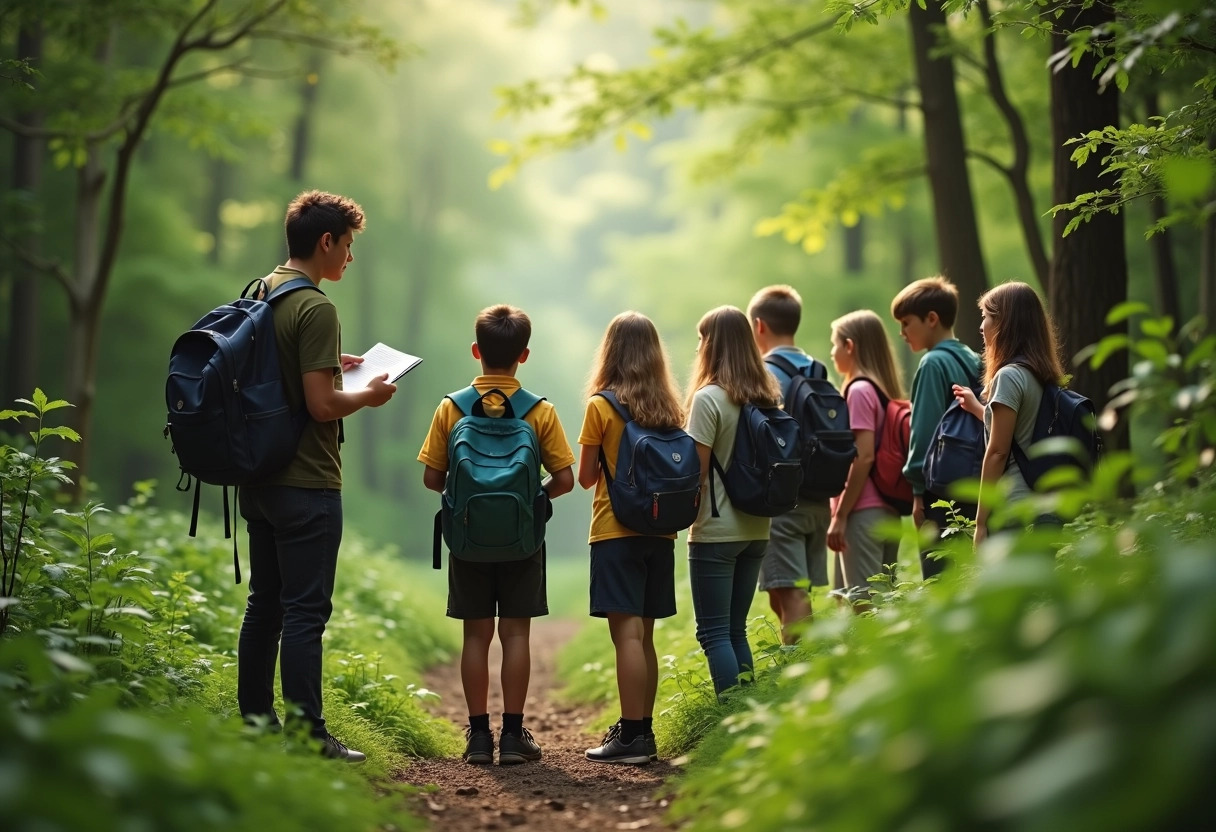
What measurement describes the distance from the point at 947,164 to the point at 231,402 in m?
6.42

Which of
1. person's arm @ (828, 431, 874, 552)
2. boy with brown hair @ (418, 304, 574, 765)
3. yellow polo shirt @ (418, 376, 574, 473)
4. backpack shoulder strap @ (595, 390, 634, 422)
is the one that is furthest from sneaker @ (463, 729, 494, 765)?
person's arm @ (828, 431, 874, 552)

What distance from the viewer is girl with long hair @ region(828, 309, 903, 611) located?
18.8ft

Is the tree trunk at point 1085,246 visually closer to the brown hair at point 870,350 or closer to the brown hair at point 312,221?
the brown hair at point 870,350

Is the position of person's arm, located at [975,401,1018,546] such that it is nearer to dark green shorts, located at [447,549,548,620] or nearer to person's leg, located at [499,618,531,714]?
dark green shorts, located at [447,549,548,620]

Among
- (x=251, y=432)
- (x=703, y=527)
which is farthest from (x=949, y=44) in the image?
(x=251, y=432)

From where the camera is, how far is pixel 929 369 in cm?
539

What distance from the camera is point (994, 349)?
4.78 metres

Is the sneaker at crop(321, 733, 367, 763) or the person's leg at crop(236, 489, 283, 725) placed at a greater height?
the person's leg at crop(236, 489, 283, 725)

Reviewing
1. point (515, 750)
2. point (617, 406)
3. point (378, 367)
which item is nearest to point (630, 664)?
point (515, 750)

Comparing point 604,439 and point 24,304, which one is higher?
point 24,304

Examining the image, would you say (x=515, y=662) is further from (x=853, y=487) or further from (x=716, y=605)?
(x=853, y=487)

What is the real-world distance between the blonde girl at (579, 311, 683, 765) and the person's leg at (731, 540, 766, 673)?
320 mm

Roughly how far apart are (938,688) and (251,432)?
2.97 m

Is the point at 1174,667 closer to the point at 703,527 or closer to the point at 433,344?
the point at 703,527
